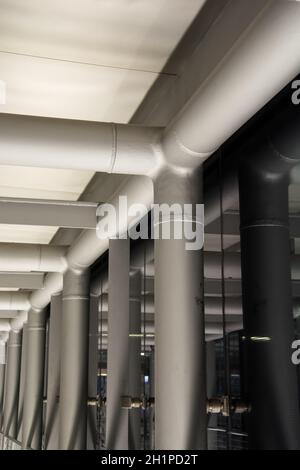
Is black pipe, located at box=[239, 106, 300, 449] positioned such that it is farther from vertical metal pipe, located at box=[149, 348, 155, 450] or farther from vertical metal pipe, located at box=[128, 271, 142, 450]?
vertical metal pipe, located at box=[128, 271, 142, 450]

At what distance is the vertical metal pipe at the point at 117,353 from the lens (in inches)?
304

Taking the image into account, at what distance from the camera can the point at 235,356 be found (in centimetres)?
496

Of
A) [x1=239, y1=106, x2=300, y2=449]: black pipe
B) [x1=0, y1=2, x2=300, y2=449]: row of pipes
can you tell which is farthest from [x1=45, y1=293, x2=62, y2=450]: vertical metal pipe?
[x1=239, y1=106, x2=300, y2=449]: black pipe

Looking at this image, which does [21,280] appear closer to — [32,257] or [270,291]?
[32,257]

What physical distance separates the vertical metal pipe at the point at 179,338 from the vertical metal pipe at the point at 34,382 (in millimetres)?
10438

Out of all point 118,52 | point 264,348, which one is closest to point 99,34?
point 118,52

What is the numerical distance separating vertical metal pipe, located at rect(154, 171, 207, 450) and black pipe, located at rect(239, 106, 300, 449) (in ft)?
1.61

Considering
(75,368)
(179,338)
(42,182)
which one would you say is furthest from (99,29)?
(75,368)

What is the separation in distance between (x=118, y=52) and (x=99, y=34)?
0.33m

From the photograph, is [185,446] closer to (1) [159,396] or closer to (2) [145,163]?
(1) [159,396]

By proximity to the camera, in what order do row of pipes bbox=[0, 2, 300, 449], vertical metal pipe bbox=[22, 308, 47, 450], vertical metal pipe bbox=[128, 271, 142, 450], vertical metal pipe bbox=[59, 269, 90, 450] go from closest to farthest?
row of pipes bbox=[0, 2, 300, 449], vertical metal pipe bbox=[128, 271, 142, 450], vertical metal pipe bbox=[59, 269, 90, 450], vertical metal pipe bbox=[22, 308, 47, 450]

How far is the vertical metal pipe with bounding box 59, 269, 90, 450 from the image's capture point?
32.1 feet

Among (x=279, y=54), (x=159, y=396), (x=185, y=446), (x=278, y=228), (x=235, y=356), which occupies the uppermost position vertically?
(x=279, y=54)

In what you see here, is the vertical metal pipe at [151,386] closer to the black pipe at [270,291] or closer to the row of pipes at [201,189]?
the row of pipes at [201,189]
